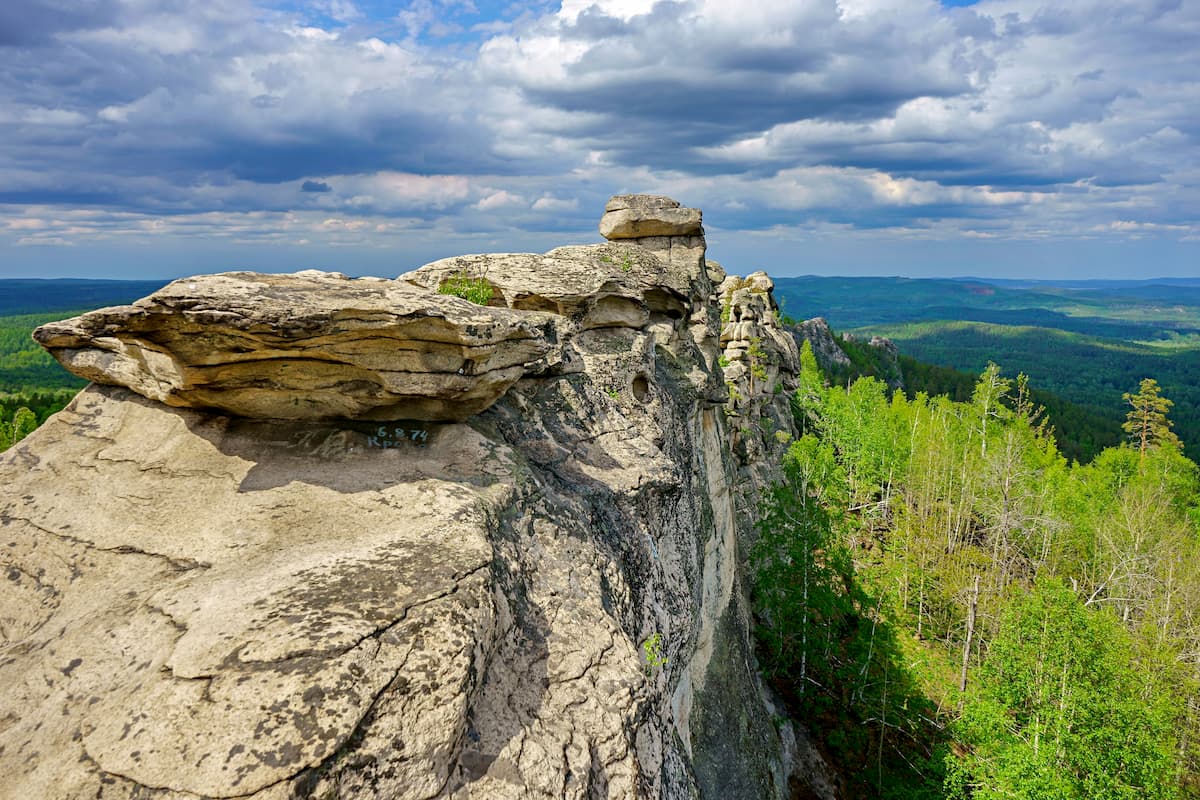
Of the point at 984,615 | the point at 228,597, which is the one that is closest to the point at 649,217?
the point at 228,597

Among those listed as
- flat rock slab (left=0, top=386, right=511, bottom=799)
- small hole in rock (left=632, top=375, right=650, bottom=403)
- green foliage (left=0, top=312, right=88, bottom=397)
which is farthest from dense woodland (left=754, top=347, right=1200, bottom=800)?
green foliage (left=0, top=312, right=88, bottom=397)

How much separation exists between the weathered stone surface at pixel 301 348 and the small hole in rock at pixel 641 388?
4.74 metres

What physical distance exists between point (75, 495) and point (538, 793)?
761 centimetres

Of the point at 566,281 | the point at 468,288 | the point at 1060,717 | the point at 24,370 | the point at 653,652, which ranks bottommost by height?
the point at 1060,717

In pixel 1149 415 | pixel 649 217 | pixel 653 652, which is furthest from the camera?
pixel 1149 415

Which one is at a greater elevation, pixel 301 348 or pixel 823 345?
pixel 301 348

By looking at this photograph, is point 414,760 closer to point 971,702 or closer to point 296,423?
point 296,423

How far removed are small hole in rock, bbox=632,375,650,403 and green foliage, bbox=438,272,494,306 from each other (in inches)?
151

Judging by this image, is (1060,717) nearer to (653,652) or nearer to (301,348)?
(653,652)

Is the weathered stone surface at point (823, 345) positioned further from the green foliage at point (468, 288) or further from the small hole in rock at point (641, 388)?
the green foliage at point (468, 288)

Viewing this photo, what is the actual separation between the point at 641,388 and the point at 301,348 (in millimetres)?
8196

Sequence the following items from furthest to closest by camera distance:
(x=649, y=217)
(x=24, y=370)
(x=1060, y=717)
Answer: (x=24, y=370), (x=649, y=217), (x=1060, y=717)

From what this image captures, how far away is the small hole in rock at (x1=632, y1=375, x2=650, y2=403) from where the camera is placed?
15.3 metres

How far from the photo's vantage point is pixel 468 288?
572 inches
